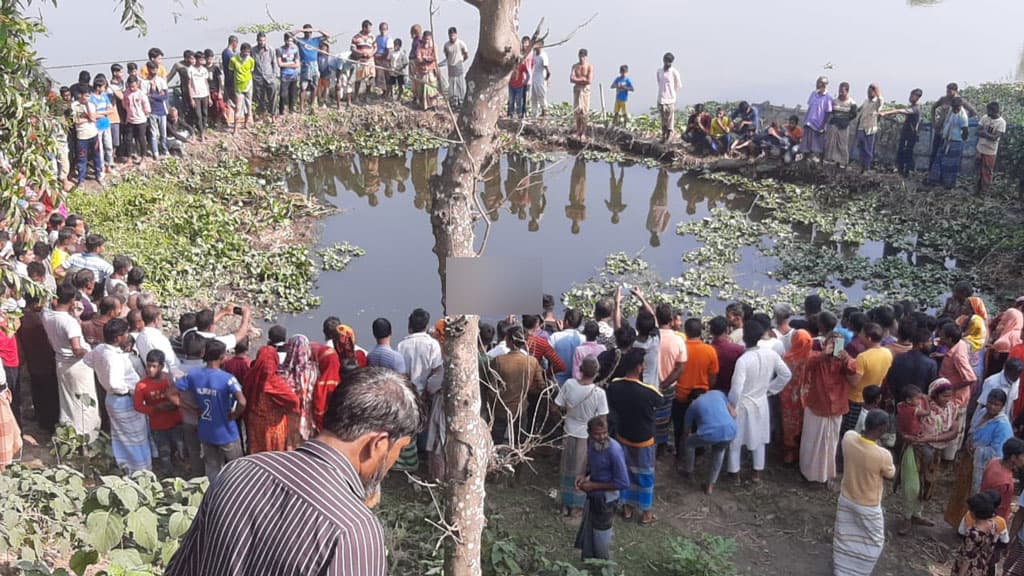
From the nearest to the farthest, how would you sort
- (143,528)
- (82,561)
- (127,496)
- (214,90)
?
(82,561) < (143,528) < (127,496) < (214,90)

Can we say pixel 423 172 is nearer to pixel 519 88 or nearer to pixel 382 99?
pixel 519 88

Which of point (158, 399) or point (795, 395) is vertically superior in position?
point (158, 399)

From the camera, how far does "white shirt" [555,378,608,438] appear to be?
620cm

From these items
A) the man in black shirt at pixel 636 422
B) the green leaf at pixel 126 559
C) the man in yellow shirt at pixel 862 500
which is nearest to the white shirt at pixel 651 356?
the man in black shirt at pixel 636 422

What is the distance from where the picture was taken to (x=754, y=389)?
6.79 metres

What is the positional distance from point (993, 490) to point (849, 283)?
247 inches

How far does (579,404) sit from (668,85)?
11.2 m

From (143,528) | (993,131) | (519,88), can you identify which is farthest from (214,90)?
(993,131)

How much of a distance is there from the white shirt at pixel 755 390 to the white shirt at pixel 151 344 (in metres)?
4.30

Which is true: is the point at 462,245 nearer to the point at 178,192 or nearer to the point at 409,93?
the point at 178,192

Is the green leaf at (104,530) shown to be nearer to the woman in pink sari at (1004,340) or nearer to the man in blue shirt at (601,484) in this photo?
the man in blue shirt at (601,484)

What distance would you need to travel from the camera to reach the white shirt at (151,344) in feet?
21.3

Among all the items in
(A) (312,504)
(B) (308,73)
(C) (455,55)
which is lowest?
(A) (312,504)

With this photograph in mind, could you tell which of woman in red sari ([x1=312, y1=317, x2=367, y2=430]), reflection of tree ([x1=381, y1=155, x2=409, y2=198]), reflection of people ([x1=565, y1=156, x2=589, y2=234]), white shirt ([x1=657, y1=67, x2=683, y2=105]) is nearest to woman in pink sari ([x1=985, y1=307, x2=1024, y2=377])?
woman in red sari ([x1=312, y1=317, x2=367, y2=430])
